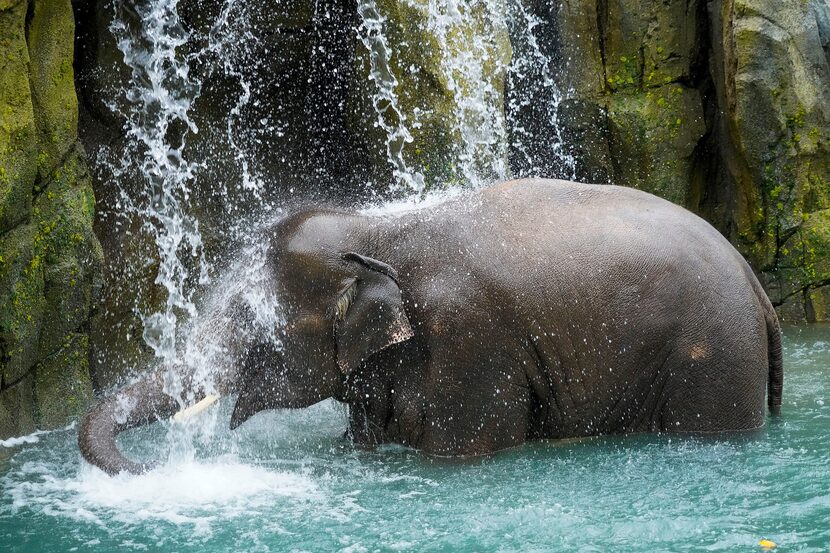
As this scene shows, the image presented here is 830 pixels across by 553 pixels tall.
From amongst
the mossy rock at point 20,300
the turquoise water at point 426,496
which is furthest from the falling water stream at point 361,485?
the mossy rock at point 20,300

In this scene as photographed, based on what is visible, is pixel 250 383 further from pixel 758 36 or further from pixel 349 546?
pixel 758 36

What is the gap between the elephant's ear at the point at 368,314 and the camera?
5766 mm

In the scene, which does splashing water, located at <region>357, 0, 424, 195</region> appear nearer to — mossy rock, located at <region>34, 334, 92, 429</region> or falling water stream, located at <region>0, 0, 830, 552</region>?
falling water stream, located at <region>0, 0, 830, 552</region>

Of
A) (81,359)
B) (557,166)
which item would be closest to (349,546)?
(81,359)

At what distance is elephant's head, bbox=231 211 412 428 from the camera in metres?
5.79

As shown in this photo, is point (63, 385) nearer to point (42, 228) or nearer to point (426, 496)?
point (42, 228)

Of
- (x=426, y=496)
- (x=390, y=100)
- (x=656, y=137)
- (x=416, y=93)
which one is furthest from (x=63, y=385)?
(x=656, y=137)

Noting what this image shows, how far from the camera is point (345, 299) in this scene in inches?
229

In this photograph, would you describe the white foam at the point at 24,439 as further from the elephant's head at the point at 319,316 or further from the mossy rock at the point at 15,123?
the elephant's head at the point at 319,316

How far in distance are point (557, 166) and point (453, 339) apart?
15.7 ft

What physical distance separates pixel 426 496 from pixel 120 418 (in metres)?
1.46

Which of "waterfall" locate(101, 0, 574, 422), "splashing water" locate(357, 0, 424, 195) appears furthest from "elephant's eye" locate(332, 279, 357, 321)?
"splashing water" locate(357, 0, 424, 195)

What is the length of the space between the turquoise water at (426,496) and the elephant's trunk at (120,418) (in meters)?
0.19

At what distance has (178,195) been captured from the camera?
28.9 feet
